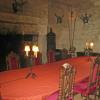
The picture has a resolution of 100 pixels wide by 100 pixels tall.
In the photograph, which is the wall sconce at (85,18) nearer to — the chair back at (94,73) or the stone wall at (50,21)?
the stone wall at (50,21)

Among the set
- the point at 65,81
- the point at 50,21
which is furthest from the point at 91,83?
the point at 50,21

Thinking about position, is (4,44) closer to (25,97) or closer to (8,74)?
(8,74)

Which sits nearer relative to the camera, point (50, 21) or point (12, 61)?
point (12, 61)

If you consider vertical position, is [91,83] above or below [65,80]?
below

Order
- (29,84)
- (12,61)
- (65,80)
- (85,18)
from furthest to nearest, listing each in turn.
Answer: (85,18) < (12,61) < (29,84) < (65,80)

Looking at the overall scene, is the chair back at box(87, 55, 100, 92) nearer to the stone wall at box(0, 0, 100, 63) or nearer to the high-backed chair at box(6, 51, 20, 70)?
the high-backed chair at box(6, 51, 20, 70)

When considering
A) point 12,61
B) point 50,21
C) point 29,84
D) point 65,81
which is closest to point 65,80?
point 65,81

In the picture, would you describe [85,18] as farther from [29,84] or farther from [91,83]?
[29,84]

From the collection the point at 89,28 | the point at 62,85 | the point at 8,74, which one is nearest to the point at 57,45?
the point at 89,28

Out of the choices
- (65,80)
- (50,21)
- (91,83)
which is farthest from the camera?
(50,21)

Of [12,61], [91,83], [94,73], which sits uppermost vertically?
[12,61]

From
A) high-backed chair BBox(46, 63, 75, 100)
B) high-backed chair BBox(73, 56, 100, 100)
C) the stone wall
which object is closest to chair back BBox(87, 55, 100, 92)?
high-backed chair BBox(73, 56, 100, 100)

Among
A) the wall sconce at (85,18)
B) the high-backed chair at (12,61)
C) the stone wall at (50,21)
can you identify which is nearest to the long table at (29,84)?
the high-backed chair at (12,61)

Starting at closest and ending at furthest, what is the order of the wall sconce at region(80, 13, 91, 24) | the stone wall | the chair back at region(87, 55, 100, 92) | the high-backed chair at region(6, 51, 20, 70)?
1. the chair back at region(87, 55, 100, 92)
2. the high-backed chair at region(6, 51, 20, 70)
3. the stone wall
4. the wall sconce at region(80, 13, 91, 24)
